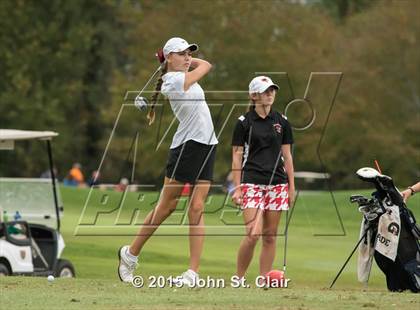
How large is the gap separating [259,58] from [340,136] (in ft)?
18.1

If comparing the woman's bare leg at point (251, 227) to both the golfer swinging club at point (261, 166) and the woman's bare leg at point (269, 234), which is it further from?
the woman's bare leg at point (269, 234)

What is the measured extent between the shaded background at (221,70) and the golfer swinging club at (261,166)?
97.2 feet

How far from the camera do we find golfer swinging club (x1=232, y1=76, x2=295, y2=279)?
38.5 feet

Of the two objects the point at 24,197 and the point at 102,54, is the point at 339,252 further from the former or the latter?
the point at 102,54

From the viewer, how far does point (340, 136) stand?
51.1m

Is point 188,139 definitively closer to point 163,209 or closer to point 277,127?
point 163,209

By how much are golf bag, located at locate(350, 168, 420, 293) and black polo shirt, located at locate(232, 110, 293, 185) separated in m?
0.87

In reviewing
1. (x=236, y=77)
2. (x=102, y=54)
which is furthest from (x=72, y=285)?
(x=102, y=54)

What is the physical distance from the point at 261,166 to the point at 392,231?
147cm

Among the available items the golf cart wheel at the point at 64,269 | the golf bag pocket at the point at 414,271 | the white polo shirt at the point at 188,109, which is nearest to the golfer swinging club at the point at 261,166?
the white polo shirt at the point at 188,109

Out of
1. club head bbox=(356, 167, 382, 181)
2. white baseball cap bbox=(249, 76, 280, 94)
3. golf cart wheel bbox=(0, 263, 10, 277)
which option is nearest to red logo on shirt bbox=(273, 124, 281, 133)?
white baseball cap bbox=(249, 76, 280, 94)

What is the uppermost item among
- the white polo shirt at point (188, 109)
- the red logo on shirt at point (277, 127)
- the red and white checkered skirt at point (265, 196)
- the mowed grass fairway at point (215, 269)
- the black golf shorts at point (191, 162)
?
the white polo shirt at point (188, 109)

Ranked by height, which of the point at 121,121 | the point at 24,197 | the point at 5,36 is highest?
the point at 24,197

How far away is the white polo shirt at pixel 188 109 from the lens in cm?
1107
